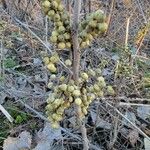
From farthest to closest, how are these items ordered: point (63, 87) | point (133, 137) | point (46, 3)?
point (133, 137) → point (63, 87) → point (46, 3)

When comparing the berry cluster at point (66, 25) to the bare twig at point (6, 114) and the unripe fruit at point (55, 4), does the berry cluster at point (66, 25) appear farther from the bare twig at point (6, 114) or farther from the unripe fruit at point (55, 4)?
the bare twig at point (6, 114)

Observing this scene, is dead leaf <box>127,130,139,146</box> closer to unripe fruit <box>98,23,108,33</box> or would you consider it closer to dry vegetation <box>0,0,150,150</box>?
dry vegetation <box>0,0,150,150</box>

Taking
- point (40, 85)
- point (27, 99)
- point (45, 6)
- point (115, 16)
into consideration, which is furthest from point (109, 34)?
point (45, 6)

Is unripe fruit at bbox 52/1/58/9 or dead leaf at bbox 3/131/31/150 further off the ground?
unripe fruit at bbox 52/1/58/9

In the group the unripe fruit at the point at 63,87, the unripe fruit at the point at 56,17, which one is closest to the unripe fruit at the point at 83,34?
the unripe fruit at the point at 56,17

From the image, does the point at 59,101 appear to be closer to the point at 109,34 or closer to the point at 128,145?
the point at 128,145

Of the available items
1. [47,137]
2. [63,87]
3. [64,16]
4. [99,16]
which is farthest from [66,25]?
[47,137]

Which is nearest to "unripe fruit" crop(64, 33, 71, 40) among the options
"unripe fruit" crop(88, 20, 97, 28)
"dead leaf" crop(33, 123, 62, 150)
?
"unripe fruit" crop(88, 20, 97, 28)

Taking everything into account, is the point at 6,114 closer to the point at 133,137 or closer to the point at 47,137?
the point at 47,137
